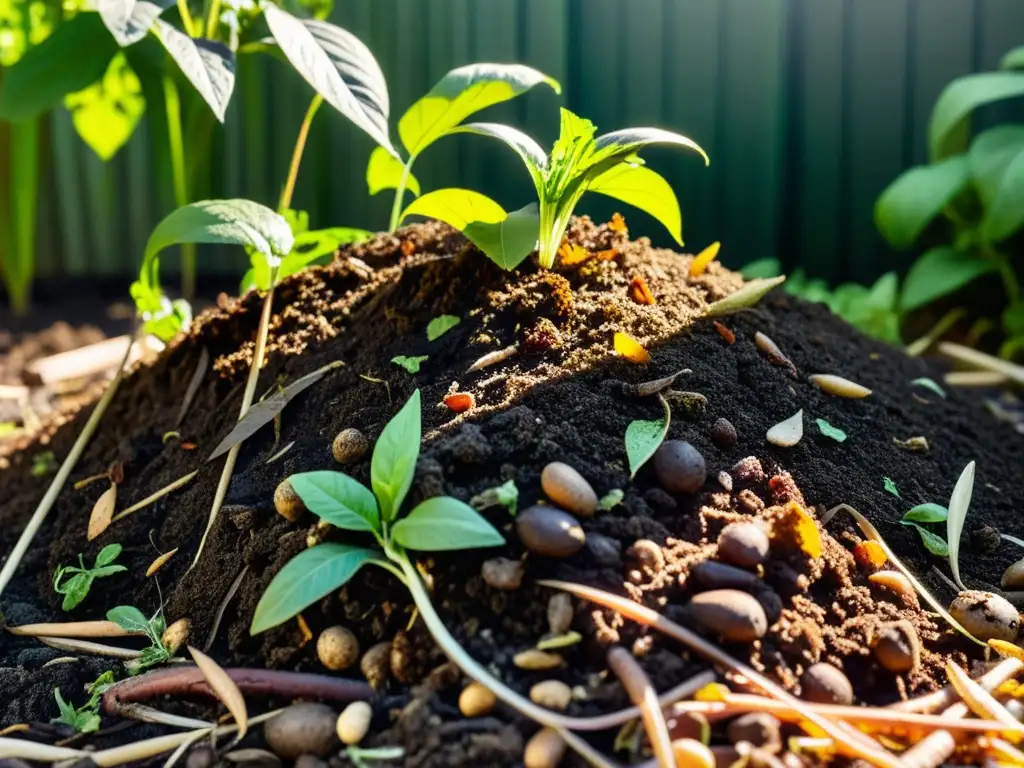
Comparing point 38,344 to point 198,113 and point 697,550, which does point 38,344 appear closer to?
point 198,113

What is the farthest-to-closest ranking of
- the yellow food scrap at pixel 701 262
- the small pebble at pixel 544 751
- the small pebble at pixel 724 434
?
the yellow food scrap at pixel 701 262 → the small pebble at pixel 724 434 → the small pebble at pixel 544 751

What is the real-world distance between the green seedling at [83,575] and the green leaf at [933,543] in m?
1.04

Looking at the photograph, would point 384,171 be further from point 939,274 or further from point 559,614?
point 939,274

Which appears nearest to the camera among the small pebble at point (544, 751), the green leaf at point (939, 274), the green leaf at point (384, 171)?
the small pebble at point (544, 751)

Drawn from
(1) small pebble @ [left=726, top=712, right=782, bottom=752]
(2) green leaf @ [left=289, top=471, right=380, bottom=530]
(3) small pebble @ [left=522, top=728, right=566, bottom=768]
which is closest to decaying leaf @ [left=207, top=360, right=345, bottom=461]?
(2) green leaf @ [left=289, top=471, right=380, bottom=530]

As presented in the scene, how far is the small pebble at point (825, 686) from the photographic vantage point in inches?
36.7

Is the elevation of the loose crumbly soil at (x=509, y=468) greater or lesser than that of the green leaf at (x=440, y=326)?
lesser

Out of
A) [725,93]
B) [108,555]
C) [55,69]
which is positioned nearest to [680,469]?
[108,555]

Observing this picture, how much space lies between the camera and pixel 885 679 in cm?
100

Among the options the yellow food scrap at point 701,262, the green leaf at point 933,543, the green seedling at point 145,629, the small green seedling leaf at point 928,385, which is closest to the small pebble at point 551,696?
the green seedling at point 145,629

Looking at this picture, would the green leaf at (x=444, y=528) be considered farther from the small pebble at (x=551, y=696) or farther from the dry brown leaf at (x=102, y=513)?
the dry brown leaf at (x=102, y=513)

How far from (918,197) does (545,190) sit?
2.14 metres

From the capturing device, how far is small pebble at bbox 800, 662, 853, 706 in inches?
36.7

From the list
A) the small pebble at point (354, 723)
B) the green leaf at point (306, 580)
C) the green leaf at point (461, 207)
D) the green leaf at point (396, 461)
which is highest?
the green leaf at point (461, 207)
